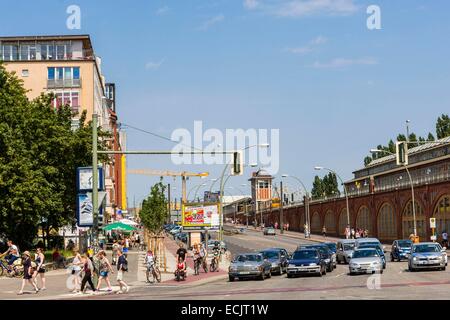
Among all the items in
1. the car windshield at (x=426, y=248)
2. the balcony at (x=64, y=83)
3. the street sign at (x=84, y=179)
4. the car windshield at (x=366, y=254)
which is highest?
the balcony at (x=64, y=83)

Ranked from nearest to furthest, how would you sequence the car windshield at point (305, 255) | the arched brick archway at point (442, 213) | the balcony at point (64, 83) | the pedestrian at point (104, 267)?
the pedestrian at point (104, 267) → the car windshield at point (305, 255) → the arched brick archway at point (442, 213) → the balcony at point (64, 83)

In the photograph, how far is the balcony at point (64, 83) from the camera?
80.2m

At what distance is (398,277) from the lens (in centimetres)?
3238

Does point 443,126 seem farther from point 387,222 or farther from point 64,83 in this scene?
point 64,83

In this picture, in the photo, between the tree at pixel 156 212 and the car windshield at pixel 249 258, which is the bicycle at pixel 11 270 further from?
the tree at pixel 156 212

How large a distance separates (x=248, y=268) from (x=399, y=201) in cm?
4880

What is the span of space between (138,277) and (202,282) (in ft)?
15.7

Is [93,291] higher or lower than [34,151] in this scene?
lower

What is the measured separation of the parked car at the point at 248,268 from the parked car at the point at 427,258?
7.30m

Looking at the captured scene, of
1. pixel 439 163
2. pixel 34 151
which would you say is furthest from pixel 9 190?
pixel 439 163

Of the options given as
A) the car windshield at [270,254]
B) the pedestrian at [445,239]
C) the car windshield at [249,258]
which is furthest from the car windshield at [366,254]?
the pedestrian at [445,239]

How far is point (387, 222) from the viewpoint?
86188mm
